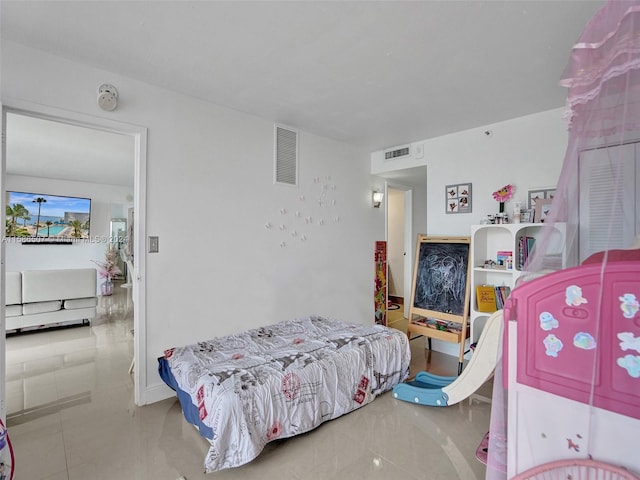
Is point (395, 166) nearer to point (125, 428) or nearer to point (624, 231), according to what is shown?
point (624, 231)

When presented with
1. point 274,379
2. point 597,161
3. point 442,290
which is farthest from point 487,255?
point 274,379

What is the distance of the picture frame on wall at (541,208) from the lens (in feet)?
9.42

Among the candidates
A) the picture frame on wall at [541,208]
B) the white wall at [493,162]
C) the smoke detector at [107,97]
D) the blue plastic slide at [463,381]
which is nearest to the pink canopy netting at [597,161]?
the blue plastic slide at [463,381]

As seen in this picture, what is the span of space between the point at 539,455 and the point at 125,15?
9.51 feet

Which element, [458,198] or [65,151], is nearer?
[458,198]

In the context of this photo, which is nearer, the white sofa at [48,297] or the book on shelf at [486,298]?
the book on shelf at [486,298]

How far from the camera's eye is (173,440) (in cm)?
211

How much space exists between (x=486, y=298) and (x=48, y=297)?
5.58 meters

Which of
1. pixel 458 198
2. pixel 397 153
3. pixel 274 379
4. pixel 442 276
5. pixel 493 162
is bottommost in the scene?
pixel 274 379

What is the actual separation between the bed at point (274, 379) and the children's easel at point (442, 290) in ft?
2.52

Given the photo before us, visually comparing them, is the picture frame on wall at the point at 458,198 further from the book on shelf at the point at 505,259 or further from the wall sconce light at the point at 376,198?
the wall sconce light at the point at 376,198

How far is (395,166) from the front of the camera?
4348 millimetres

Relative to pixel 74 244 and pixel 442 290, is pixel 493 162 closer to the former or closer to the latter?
pixel 442 290

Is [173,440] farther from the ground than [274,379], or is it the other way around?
[274,379]
